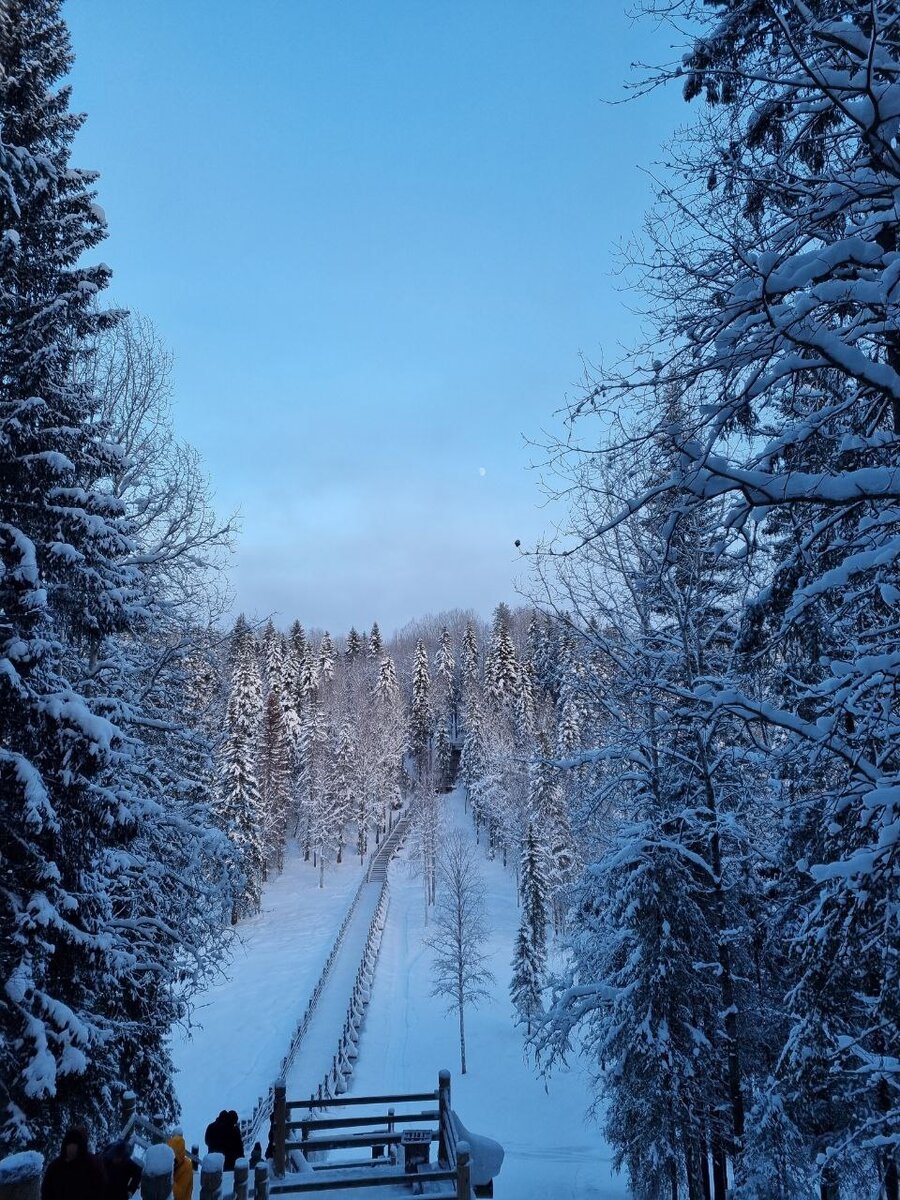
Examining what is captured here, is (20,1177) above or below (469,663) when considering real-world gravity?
below

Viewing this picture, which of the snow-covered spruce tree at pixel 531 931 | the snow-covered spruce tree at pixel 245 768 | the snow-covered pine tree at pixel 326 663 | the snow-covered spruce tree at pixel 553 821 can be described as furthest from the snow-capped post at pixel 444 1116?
the snow-covered pine tree at pixel 326 663

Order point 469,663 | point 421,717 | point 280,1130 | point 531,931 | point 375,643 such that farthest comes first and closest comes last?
point 375,643, point 469,663, point 421,717, point 531,931, point 280,1130

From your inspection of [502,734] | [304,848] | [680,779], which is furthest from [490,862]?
[680,779]

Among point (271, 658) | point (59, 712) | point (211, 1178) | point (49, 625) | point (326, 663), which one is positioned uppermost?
point (326, 663)

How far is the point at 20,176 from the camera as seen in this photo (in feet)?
28.7

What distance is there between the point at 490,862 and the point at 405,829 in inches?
634

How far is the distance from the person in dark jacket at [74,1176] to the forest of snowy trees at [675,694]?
2.11 metres

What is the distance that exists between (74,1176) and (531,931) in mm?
34081

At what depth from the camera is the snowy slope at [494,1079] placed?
20.5 m

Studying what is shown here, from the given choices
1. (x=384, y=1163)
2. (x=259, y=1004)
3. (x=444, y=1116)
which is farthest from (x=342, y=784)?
(x=444, y=1116)

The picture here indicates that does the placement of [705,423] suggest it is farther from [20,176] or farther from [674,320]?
[20,176]

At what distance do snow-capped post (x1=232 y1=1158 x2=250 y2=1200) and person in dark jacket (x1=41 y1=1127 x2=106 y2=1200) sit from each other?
1586 millimetres

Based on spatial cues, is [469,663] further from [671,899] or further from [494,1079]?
[671,899]

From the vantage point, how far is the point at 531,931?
36062 mm
